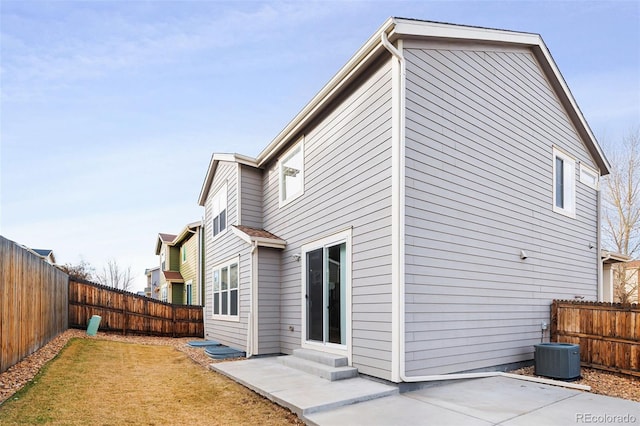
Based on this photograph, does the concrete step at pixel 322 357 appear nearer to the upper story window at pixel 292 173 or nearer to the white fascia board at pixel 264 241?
the white fascia board at pixel 264 241

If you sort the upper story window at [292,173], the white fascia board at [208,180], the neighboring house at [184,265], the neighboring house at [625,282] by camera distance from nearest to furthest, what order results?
the upper story window at [292,173], the white fascia board at [208,180], the neighboring house at [625,282], the neighboring house at [184,265]

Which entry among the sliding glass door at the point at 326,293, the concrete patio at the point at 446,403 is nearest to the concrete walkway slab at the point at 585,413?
the concrete patio at the point at 446,403

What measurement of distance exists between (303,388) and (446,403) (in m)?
2.00

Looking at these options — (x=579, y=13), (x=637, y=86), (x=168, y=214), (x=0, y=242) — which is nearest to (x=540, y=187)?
(x=579, y=13)

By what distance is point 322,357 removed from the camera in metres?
7.09

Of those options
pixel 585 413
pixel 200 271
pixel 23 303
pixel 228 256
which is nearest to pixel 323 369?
pixel 585 413

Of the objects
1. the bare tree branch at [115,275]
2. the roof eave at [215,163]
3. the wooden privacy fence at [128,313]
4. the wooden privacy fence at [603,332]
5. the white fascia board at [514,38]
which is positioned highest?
the white fascia board at [514,38]

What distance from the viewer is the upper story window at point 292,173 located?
9.15 m

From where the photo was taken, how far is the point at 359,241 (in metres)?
6.73

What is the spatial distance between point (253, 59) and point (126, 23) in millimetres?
4207

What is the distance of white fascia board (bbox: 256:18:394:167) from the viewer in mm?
6281

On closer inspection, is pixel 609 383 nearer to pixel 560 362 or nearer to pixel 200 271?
pixel 560 362

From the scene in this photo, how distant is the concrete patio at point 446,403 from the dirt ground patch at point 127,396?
38cm

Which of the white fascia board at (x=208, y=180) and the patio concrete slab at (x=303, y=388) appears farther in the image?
the white fascia board at (x=208, y=180)
